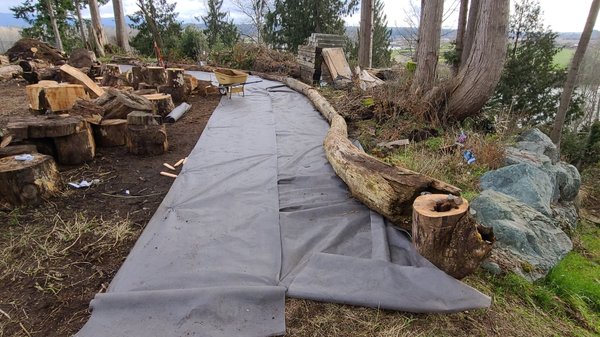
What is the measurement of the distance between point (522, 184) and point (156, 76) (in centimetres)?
655

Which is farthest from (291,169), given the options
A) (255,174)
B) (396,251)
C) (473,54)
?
(473,54)

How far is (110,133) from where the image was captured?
397cm

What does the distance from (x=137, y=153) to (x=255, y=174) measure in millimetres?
1560

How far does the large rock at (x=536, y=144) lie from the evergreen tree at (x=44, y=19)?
18749 millimetres

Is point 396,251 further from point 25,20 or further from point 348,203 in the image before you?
point 25,20

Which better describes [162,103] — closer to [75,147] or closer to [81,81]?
[81,81]

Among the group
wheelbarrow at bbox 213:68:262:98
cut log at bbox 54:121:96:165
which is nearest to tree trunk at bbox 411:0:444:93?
wheelbarrow at bbox 213:68:262:98

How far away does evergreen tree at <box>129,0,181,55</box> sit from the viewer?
1580 cm

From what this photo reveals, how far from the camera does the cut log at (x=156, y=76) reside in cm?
662

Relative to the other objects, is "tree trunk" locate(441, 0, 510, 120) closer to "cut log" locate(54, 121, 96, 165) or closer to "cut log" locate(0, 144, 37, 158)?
"cut log" locate(54, 121, 96, 165)

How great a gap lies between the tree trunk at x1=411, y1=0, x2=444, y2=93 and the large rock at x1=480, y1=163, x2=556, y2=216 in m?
2.36

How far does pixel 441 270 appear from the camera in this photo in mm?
1938

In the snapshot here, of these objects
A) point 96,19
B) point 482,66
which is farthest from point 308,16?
point 482,66

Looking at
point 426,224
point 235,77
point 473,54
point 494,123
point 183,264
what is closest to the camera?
Answer: point 426,224
